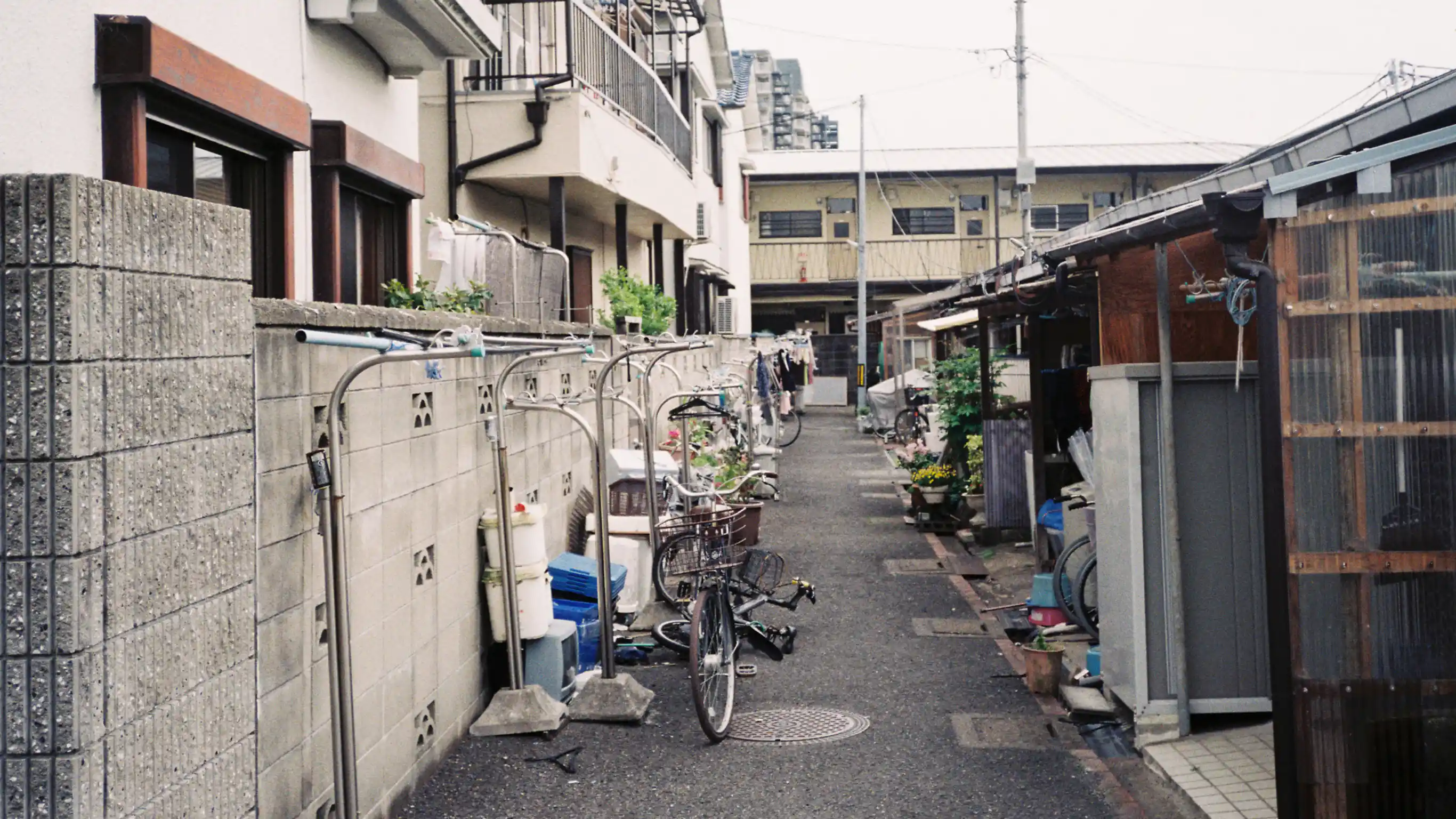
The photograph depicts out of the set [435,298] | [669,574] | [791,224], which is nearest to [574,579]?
[669,574]

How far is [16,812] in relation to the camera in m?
2.96

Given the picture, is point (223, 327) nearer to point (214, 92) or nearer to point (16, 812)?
point (16, 812)

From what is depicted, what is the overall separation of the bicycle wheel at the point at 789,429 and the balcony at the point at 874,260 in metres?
6.41

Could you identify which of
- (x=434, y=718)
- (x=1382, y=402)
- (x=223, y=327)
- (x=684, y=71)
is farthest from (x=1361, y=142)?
(x=684, y=71)

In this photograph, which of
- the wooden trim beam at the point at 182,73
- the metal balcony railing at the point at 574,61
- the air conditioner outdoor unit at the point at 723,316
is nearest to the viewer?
the wooden trim beam at the point at 182,73

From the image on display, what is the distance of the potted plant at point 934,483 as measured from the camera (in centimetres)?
1670

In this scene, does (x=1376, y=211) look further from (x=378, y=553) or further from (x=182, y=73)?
(x=182, y=73)

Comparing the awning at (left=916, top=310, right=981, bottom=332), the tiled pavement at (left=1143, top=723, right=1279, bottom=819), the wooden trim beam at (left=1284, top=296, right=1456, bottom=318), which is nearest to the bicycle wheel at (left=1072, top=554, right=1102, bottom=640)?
the tiled pavement at (left=1143, top=723, right=1279, bottom=819)

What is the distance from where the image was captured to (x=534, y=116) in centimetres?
1455

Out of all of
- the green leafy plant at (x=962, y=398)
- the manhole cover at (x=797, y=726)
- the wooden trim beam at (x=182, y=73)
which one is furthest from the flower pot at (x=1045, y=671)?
the green leafy plant at (x=962, y=398)

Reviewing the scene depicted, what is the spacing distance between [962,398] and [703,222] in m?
12.4

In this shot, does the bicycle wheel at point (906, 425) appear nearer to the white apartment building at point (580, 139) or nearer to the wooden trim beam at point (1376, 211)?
the white apartment building at point (580, 139)

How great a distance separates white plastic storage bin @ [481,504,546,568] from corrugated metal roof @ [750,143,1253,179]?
33.3 metres

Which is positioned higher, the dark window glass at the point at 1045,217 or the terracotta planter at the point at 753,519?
the dark window glass at the point at 1045,217
